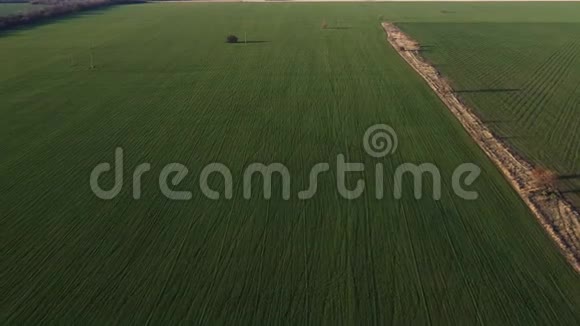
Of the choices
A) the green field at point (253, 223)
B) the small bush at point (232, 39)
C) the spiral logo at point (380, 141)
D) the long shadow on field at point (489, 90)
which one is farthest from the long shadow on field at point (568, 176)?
the small bush at point (232, 39)

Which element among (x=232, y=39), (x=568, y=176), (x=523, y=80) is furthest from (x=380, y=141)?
(x=232, y=39)

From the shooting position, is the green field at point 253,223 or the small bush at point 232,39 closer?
the green field at point 253,223

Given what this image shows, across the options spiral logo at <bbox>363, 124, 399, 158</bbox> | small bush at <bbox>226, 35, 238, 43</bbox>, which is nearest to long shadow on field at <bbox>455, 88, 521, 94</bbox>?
spiral logo at <bbox>363, 124, 399, 158</bbox>

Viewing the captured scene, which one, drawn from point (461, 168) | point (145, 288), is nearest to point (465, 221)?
point (461, 168)

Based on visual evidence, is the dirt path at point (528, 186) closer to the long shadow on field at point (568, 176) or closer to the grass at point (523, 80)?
the grass at point (523, 80)

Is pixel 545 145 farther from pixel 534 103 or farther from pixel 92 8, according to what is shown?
pixel 92 8

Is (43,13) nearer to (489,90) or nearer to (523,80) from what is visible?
(489,90)
